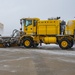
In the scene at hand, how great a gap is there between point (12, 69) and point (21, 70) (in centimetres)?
48

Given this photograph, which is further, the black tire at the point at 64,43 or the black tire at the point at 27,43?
the black tire at the point at 27,43

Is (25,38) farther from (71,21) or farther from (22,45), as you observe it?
(71,21)

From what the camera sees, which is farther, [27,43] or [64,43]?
[27,43]

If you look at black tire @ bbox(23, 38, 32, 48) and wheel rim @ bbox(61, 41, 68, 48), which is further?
black tire @ bbox(23, 38, 32, 48)

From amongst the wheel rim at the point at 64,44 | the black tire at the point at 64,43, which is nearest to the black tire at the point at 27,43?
the black tire at the point at 64,43

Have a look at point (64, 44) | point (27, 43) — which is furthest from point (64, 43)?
point (27, 43)

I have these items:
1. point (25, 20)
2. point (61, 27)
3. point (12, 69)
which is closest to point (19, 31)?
point (25, 20)

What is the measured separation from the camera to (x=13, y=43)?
82.0ft

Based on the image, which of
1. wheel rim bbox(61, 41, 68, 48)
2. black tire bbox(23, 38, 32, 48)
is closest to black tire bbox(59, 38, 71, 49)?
wheel rim bbox(61, 41, 68, 48)

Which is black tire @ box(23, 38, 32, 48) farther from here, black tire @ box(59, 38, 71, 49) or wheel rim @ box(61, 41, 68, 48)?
wheel rim @ box(61, 41, 68, 48)

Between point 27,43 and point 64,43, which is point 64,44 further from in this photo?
point 27,43

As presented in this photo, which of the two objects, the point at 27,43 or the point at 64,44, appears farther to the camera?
the point at 27,43

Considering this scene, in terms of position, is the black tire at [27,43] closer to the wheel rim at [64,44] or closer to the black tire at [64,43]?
the black tire at [64,43]

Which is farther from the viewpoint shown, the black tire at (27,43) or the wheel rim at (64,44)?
the black tire at (27,43)
